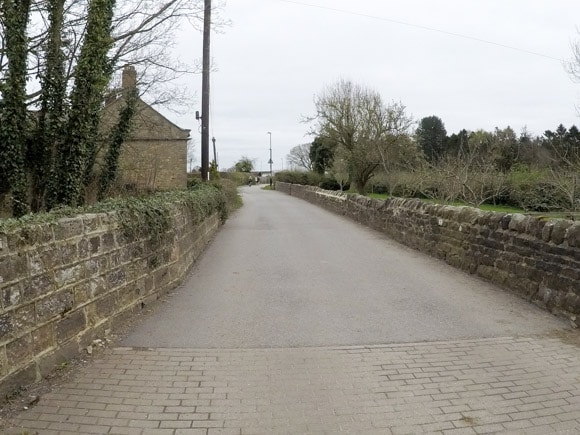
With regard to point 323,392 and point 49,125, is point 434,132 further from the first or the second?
point 323,392

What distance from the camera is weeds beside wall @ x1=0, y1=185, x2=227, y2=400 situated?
3846 mm

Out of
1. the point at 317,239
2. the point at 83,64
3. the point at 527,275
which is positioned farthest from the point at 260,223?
the point at 527,275

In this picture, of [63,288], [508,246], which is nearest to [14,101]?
[63,288]

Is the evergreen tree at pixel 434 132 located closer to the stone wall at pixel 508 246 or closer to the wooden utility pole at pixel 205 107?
the wooden utility pole at pixel 205 107

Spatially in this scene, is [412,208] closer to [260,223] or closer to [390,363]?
[260,223]

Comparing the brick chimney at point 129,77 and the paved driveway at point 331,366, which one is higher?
the brick chimney at point 129,77

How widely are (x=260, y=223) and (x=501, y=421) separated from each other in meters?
15.1

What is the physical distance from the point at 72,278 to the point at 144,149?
22.5 metres

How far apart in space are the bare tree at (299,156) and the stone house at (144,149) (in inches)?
1563

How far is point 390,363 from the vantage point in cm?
479

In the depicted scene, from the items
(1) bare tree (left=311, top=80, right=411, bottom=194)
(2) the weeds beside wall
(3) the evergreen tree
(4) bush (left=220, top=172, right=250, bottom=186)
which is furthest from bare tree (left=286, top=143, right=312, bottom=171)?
(2) the weeds beside wall

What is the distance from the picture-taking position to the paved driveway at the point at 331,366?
3.65m

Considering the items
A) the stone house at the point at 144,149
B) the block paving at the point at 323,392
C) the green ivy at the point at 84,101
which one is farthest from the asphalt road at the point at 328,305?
the stone house at the point at 144,149

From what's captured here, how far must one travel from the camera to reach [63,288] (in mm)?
4551
